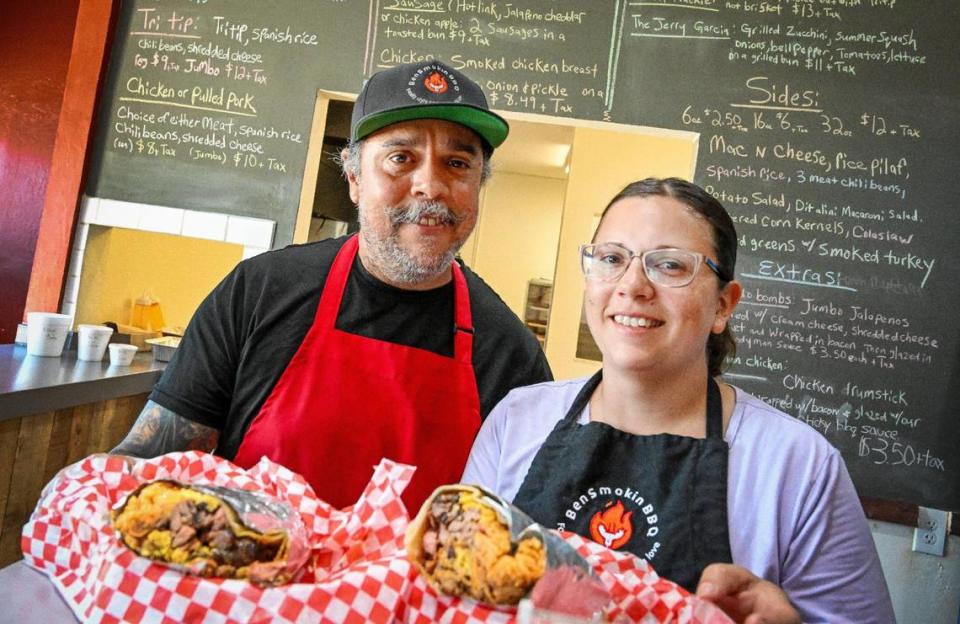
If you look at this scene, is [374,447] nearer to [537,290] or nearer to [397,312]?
[397,312]

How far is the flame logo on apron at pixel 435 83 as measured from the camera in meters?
1.52

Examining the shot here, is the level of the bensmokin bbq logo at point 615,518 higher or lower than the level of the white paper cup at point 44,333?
lower

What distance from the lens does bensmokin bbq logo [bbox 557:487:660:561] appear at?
45.9 inches

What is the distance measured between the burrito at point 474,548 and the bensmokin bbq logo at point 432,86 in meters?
Answer: 0.87

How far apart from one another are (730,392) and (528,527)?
2.04 ft

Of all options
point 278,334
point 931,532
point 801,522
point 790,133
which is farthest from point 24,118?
point 931,532

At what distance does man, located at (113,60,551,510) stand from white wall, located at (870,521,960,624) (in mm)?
2013

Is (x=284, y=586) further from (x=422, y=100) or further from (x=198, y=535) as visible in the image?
(x=422, y=100)

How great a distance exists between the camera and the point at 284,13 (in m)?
3.36

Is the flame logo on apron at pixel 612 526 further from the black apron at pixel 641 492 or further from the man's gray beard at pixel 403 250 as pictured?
the man's gray beard at pixel 403 250

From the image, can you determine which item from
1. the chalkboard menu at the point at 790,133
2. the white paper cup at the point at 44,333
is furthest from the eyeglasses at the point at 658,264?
the white paper cup at the point at 44,333

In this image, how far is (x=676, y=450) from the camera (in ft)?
4.02

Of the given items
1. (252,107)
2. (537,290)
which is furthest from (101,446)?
(537,290)

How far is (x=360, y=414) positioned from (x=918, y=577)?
2.42m
